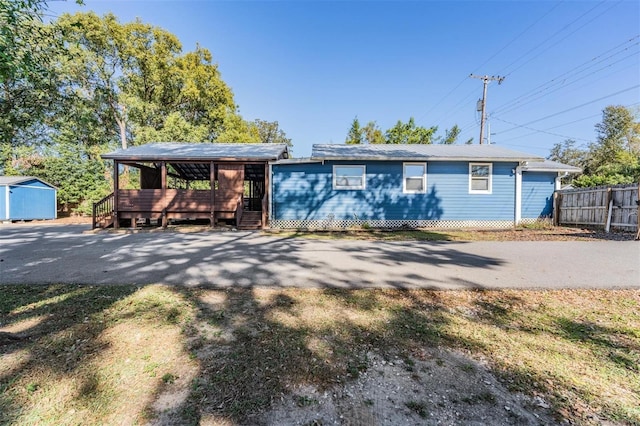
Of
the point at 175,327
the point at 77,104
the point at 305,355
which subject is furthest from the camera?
the point at 77,104

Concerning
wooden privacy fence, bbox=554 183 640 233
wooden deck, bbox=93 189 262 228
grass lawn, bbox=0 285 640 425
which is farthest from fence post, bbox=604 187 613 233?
wooden deck, bbox=93 189 262 228

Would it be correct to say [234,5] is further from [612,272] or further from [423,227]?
[612,272]

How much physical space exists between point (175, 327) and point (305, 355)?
1.42 metres

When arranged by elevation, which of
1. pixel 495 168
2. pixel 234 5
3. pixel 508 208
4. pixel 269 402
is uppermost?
pixel 234 5

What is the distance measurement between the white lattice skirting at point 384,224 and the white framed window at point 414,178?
57.6 inches

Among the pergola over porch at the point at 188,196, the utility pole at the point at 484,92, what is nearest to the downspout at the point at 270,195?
the pergola over porch at the point at 188,196

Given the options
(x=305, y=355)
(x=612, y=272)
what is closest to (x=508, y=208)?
(x=612, y=272)

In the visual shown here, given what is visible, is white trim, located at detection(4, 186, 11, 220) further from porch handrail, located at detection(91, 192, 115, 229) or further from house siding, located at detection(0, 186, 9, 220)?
porch handrail, located at detection(91, 192, 115, 229)

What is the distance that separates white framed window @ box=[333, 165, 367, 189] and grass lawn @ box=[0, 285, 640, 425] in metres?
9.09

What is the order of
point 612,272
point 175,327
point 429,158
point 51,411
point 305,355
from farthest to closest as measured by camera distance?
point 429,158 < point 612,272 < point 175,327 < point 305,355 < point 51,411

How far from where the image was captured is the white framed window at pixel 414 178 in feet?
42.3

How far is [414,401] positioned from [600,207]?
1381 cm

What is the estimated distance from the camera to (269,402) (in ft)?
6.19

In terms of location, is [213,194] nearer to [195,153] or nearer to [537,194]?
[195,153]
